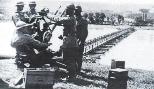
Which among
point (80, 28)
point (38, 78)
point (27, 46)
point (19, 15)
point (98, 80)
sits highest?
point (19, 15)

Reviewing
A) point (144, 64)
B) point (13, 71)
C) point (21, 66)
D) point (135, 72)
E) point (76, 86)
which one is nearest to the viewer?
point (76, 86)

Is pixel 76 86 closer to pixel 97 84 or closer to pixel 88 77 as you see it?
pixel 97 84

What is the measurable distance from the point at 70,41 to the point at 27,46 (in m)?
1.54

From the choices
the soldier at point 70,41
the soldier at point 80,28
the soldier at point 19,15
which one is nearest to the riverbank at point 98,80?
the soldier at point 70,41

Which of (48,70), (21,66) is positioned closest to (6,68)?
(21,66)

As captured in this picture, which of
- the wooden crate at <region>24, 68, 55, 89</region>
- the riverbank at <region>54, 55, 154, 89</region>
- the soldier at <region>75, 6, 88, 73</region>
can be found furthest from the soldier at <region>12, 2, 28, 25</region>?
the wooden crate at <region>24, 68, 55, 89</region>

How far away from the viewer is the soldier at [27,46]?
9734 mm

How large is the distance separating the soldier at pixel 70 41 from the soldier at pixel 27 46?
659 mm

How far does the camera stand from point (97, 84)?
1092 cm

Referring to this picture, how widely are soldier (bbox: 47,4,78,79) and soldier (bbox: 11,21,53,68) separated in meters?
0.66

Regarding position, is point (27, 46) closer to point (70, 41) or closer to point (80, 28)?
point (70, 41)

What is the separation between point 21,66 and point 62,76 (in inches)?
49.8

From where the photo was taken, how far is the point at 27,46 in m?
10.4

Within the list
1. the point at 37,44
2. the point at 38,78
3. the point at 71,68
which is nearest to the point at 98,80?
the point at 71,68
